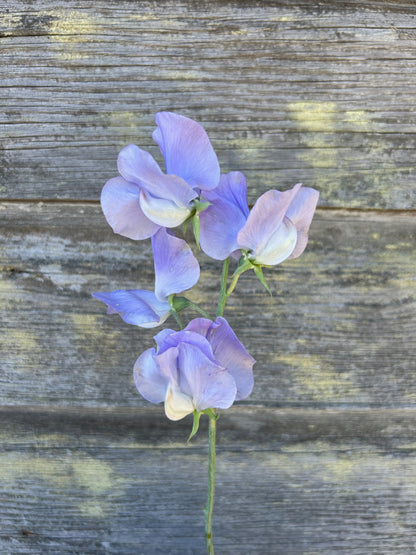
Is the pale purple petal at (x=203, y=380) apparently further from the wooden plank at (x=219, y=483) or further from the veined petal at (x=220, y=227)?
the wooden plank at (x=219, y=483)

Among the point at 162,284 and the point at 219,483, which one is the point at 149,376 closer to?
the point at 162,284

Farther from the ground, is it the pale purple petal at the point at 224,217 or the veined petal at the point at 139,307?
the pale purple petal at the point at 224,217

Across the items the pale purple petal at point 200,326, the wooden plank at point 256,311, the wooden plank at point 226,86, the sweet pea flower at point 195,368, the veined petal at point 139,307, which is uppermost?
the wooden plank at point 226,86

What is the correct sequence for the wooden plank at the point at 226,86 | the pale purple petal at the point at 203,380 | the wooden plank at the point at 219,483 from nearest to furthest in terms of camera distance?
1. the pale purple petal at the point at 203,380
2. the wooden plank at the point at 226,86
3. the wooden plank at the point at 219,483

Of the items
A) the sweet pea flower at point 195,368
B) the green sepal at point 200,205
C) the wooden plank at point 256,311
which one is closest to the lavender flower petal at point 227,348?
the sweet pea flower at point 195,368

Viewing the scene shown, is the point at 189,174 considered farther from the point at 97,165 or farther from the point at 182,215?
the point at 97,165

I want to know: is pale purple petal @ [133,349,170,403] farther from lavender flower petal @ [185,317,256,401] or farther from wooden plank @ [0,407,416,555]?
wooden plank @ [0,407,416,555]
